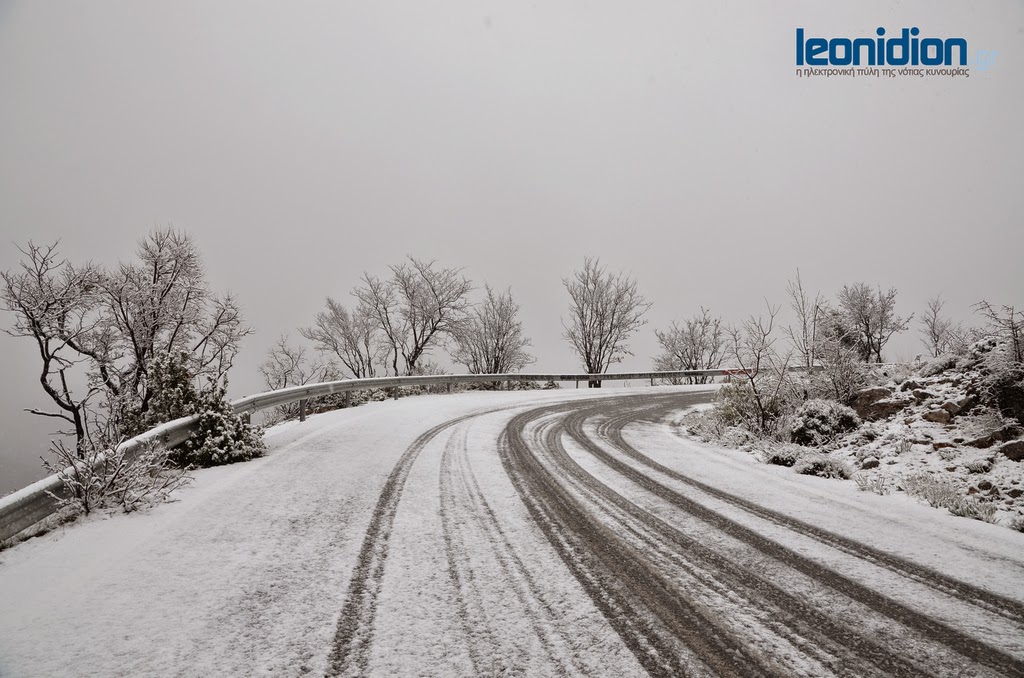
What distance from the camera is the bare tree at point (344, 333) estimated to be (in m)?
34.0

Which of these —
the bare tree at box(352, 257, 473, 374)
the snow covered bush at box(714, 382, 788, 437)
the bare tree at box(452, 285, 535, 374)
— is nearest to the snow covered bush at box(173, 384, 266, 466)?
the snow covered bush at box(714, 382, 788, 437)

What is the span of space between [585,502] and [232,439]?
5.19 metres

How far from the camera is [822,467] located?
20.8 feet

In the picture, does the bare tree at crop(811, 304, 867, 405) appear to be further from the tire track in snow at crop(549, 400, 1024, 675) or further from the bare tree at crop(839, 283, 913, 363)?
the bare tree at crop(839, 283, 913, 363)

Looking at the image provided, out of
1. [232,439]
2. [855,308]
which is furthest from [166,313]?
[855,308]

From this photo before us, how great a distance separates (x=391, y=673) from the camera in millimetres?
2074

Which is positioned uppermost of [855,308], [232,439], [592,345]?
[855,308]

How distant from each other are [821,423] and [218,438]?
10.0 meters

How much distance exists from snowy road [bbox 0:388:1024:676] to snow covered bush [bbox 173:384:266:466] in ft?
2.21

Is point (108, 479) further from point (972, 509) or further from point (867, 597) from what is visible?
point (972, 509)

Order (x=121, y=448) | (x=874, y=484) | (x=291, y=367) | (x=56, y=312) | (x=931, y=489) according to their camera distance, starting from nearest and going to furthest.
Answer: (x=121, y=448), (x=931, y=489), (x=874, y=484), (x=56, y=312), (x=291, y=367)

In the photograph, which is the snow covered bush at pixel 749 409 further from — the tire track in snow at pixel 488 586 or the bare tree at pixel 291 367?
the bare tree at pixel 291 367

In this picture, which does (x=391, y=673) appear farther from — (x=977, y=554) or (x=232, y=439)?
(x=232, y=439)

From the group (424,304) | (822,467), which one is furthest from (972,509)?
(424,304)
